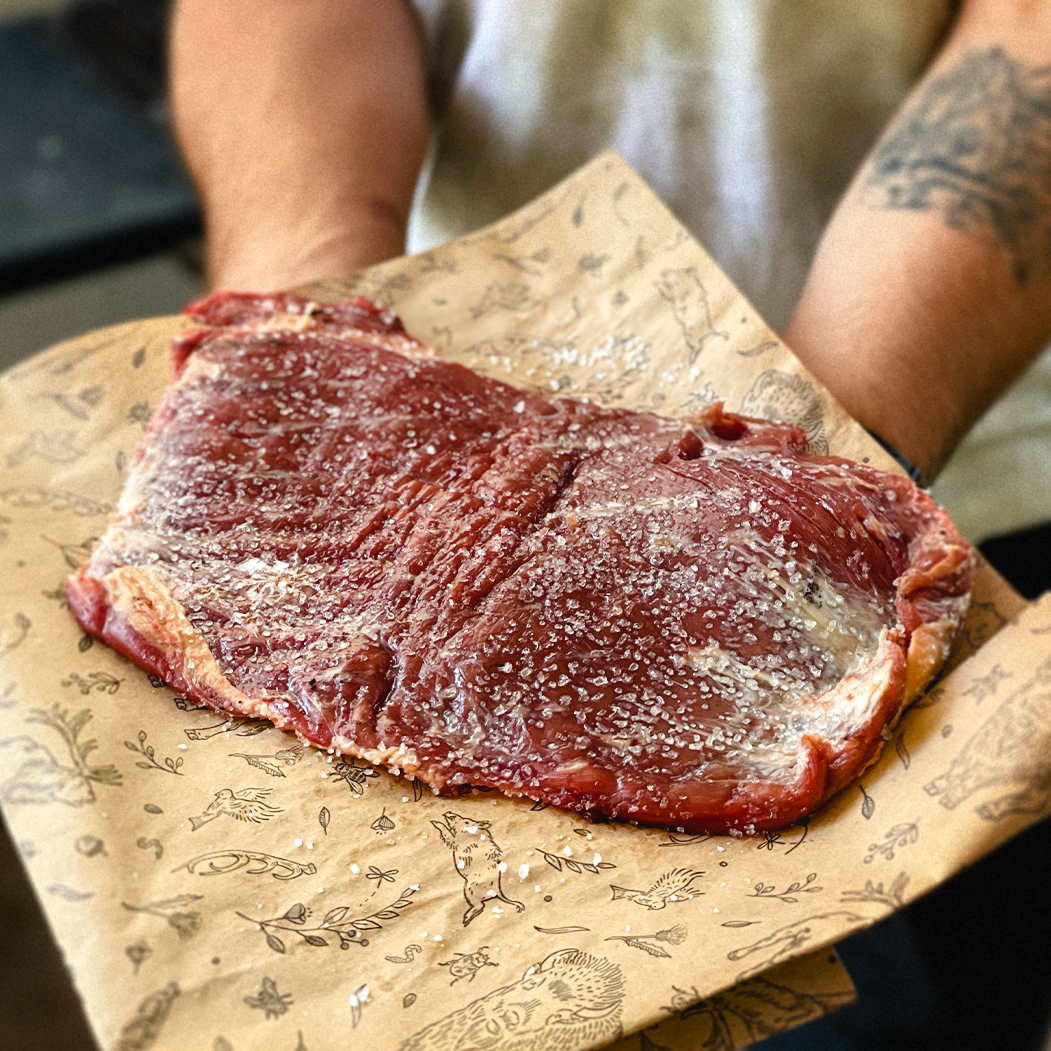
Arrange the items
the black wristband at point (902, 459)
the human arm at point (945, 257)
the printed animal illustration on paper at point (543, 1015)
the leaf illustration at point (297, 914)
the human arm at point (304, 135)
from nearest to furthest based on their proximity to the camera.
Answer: the printed animal illustration on paper at point (543, 1015), the leaf illustration at point (297, 914), the black wristband at point (902, 459), the human arm at point (945, 257), the human arm at point (304, 135)

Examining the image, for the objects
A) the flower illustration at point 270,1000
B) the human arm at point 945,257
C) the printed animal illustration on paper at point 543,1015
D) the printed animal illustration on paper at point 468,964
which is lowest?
the flower illustration at point 270,1000

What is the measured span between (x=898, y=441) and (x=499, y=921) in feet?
3.20

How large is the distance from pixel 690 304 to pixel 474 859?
3.22 feet

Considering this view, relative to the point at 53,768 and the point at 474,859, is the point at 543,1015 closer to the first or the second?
the point at 474,859

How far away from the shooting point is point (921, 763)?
121 cm

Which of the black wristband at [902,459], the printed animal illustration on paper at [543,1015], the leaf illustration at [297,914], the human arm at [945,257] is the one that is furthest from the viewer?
the human arm at [945,257]

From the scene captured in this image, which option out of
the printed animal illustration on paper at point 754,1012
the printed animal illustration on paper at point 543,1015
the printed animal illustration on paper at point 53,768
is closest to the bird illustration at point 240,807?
the printed animal illustration on paper at point 53,768

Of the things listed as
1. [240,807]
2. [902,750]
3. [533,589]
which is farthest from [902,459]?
[240,807]

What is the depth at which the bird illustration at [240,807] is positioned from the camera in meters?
1.21

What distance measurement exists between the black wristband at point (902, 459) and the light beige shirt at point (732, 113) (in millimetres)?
437

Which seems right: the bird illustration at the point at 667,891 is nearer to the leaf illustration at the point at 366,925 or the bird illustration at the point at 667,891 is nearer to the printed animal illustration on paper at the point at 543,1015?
the printed animal illustration on paper at the point at 543,1015

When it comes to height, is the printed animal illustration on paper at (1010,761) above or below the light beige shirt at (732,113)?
below

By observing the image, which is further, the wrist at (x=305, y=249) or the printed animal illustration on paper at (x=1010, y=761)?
the wrist at (x=305, y=249)

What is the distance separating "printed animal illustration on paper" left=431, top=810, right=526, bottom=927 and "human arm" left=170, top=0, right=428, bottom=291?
43.0 inches
